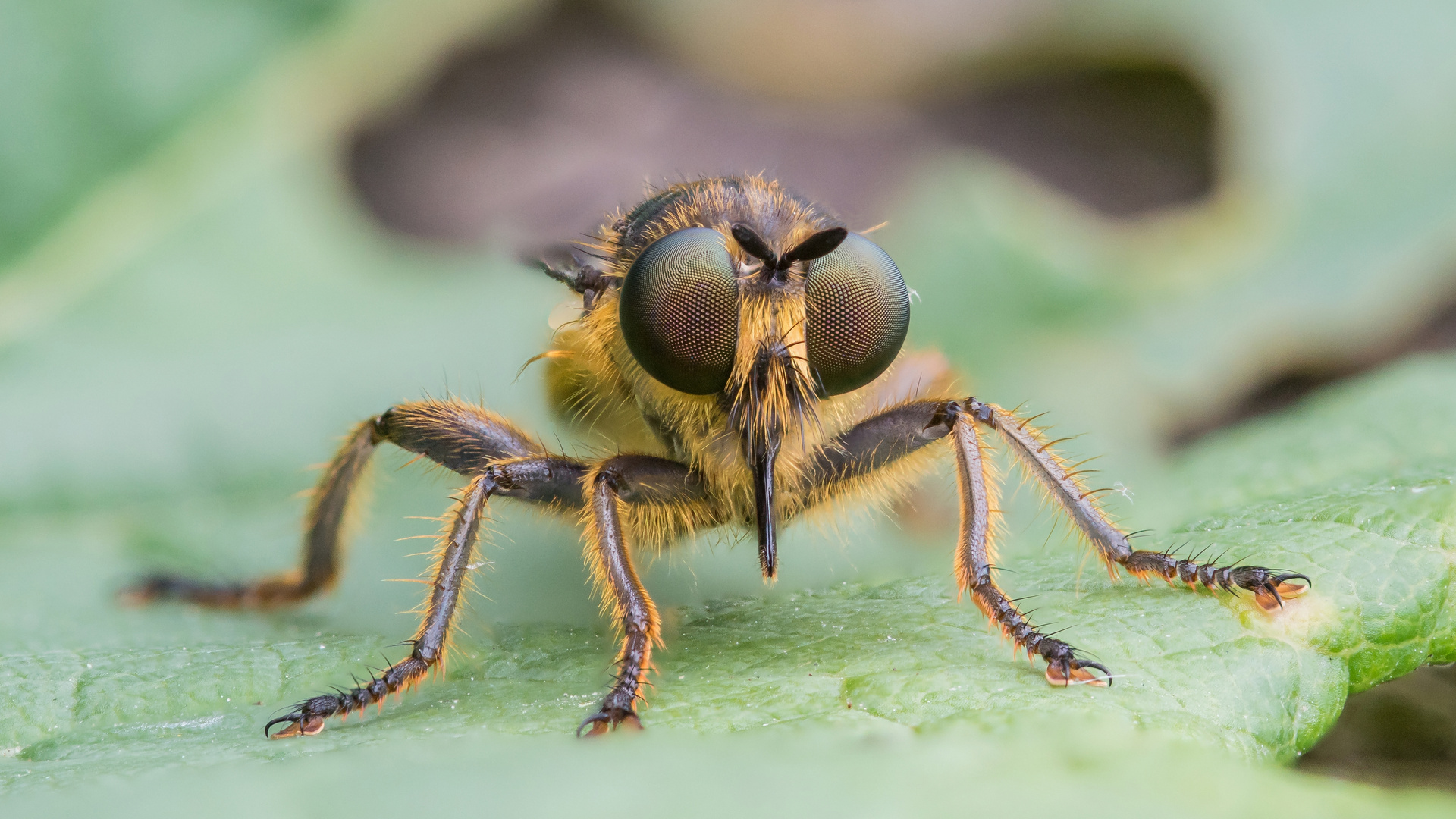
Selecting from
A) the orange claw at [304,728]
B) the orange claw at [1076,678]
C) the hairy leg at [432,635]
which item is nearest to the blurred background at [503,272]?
the hairy leg at [432,635]

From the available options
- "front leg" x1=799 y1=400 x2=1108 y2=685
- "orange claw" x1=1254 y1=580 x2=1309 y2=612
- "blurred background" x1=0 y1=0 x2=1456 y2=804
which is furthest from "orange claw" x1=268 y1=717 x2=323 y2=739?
"orange claw" x1=1254 y1=580 x2=1309 y2=612

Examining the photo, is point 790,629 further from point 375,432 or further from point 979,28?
point 979,28

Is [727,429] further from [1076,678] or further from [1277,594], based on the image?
[1277,594]

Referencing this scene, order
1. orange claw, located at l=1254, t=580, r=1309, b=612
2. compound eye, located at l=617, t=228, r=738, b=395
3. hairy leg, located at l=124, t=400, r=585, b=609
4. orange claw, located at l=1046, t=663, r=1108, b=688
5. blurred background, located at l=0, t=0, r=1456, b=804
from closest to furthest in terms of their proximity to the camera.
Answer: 1. orange claw, located at l=1046, t=663, r=1108, b=688
2. orange claw, located at l=1254, t=580, r=1309, b=612
3. compound eye, located at l=617, t=228, r=738, b=395
4. hairy leg, located at l=124, t=400, r=585, b=609
5. blurred background, located at l=0, t=0, r=1456, b=804

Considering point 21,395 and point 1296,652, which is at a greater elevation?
point 21,395

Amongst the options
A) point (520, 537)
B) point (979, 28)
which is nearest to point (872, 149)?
point (979, 28)

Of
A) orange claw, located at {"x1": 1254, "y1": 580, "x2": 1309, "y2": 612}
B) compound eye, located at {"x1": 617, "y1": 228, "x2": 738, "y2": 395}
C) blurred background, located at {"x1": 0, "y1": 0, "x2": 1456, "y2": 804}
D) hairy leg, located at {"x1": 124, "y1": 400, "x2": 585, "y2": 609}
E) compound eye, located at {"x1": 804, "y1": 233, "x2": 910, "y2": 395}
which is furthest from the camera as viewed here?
blurred background, located at {"x1": 0, "y1": 0, "x2": 1456, "y2": 804}

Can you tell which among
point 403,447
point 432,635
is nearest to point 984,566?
point 432,635

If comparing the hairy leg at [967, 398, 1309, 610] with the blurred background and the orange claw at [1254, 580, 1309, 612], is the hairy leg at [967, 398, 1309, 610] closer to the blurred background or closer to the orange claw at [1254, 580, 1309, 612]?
the orange claw at [1254, 580, 1309, 612]
